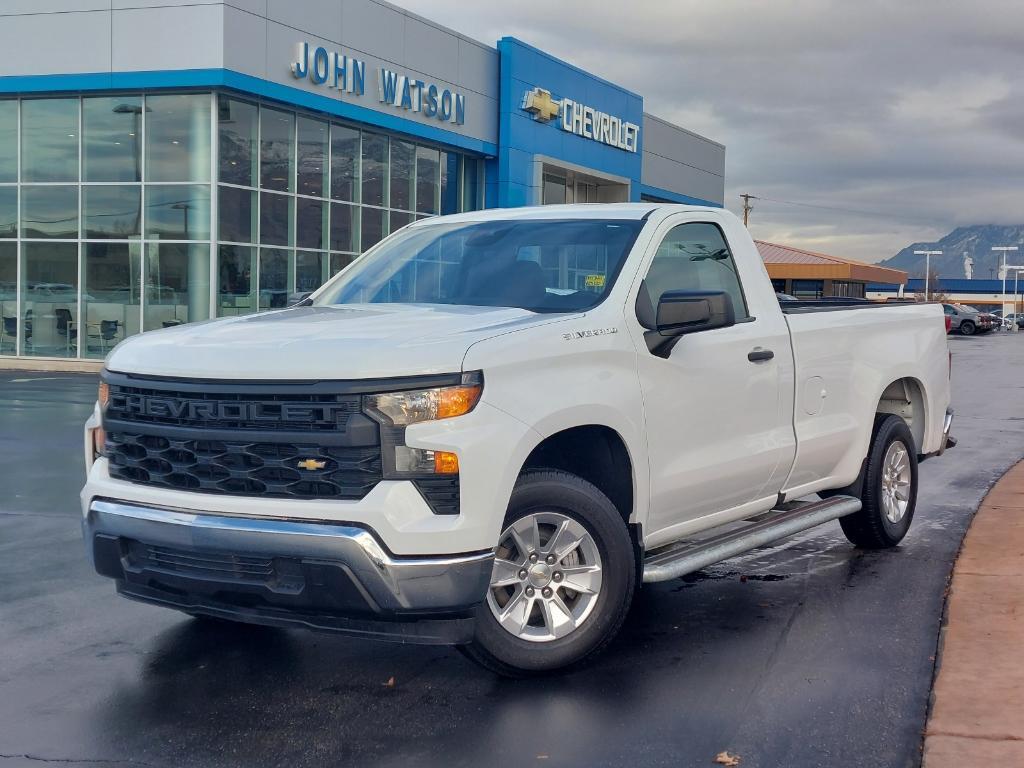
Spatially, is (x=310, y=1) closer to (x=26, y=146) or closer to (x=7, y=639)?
(x=26, y=146)

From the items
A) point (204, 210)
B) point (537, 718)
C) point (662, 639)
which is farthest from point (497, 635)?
point (204, 210)

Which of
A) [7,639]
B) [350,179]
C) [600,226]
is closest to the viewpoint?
[7,639]

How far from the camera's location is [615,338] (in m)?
5.22

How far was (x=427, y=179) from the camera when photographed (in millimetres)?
32812

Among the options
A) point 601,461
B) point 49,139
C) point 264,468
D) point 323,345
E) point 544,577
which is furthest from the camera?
point 49,139

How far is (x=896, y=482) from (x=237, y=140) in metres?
21.1

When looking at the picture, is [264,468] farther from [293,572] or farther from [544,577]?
[544,577]

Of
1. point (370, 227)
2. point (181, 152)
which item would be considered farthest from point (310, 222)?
point (181, 152)

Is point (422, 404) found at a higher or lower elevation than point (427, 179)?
lower

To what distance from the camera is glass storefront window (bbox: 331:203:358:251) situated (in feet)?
96.4

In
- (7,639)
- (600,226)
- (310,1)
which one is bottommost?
(7,639)

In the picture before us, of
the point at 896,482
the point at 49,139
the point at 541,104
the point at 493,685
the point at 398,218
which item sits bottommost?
the point at 493,685

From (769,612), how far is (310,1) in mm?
23413

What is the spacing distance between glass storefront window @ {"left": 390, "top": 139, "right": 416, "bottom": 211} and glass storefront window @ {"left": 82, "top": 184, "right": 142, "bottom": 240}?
23.4 ft
